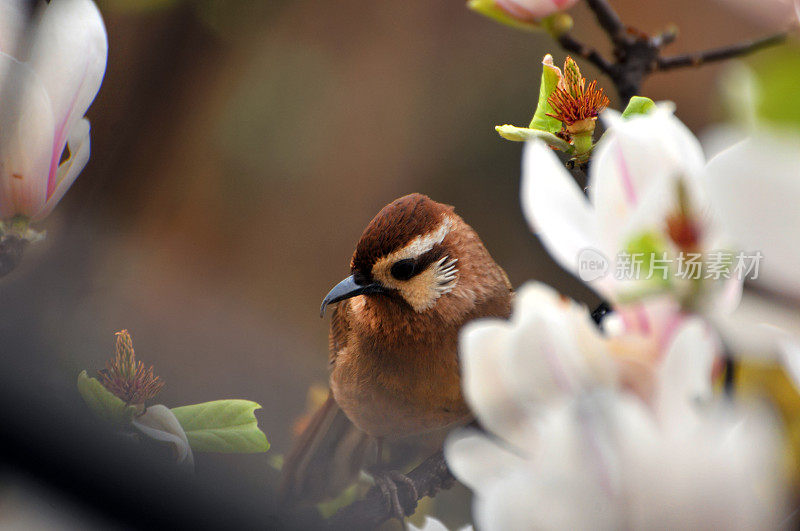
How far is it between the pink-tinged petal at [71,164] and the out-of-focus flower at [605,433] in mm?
168

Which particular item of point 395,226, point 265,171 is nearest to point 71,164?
point 395,226

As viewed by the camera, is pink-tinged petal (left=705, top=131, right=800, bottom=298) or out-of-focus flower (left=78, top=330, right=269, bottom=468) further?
out-of-focus flower (left=78, top=330, right=269, bottom=468)

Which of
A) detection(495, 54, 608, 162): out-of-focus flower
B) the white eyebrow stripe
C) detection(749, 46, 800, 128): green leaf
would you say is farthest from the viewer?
the white eyebrow stripe

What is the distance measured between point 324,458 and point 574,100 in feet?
0.58

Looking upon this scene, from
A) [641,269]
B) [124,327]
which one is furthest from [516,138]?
[124,327]

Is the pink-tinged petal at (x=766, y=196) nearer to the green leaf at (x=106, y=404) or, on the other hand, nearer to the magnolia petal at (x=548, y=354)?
the magnolia petal at (x=548, y=354)

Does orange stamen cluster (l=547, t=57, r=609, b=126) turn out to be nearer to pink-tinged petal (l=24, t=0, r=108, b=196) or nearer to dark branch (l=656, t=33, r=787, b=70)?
dark branch (l=656, t=33, r=787, b=70)

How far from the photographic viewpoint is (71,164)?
214mm

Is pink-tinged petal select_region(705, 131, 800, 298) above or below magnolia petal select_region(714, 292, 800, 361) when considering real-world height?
above

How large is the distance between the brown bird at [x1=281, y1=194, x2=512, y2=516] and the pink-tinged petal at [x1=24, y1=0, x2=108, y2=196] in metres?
0.11

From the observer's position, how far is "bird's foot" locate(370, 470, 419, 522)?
0.21 m

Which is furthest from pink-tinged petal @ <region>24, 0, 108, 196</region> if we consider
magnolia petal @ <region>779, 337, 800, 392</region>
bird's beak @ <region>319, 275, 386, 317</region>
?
magnolia petal @ <region>779, 337, 800, 392</region>

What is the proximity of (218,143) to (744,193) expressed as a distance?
59 cm

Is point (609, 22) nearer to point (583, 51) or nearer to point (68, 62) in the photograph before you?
point (583, 51)
